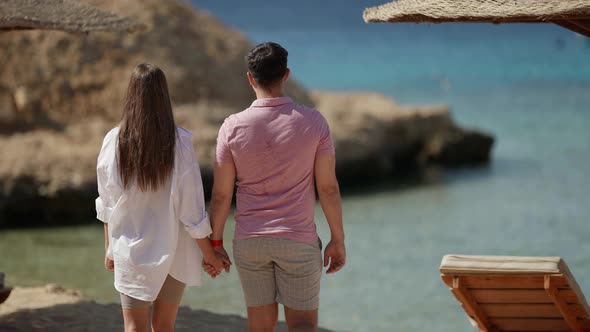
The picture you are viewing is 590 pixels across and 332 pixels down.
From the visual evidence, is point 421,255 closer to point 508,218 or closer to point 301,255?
point 508,218

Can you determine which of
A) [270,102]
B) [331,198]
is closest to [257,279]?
[331,198]

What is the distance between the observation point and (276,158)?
13.5 feet

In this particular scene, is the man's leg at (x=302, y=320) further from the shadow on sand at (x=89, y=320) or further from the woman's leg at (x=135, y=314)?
the shadow on sand at (x=89, y=320)

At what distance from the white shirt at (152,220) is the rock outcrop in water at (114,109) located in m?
9.34

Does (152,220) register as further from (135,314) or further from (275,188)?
(275,188)

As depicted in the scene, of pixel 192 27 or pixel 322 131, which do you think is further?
pixel 192 27

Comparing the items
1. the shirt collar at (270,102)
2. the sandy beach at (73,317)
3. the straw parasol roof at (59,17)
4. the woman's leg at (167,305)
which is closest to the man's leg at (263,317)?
the woman's leg at (167,305)

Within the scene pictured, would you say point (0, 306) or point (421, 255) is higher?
point (0, 306)

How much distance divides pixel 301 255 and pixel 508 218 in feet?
39.4

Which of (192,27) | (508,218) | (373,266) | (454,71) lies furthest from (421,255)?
(454,71)

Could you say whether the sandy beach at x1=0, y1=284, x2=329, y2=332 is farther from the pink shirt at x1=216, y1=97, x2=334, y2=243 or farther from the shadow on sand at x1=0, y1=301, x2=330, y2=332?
the pink shirt at x1=216, y1=97, x2=334, y2=243

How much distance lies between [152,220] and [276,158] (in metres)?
0.65

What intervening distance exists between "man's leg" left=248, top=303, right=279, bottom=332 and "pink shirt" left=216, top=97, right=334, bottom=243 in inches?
13.7

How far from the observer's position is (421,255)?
12.8 meters
